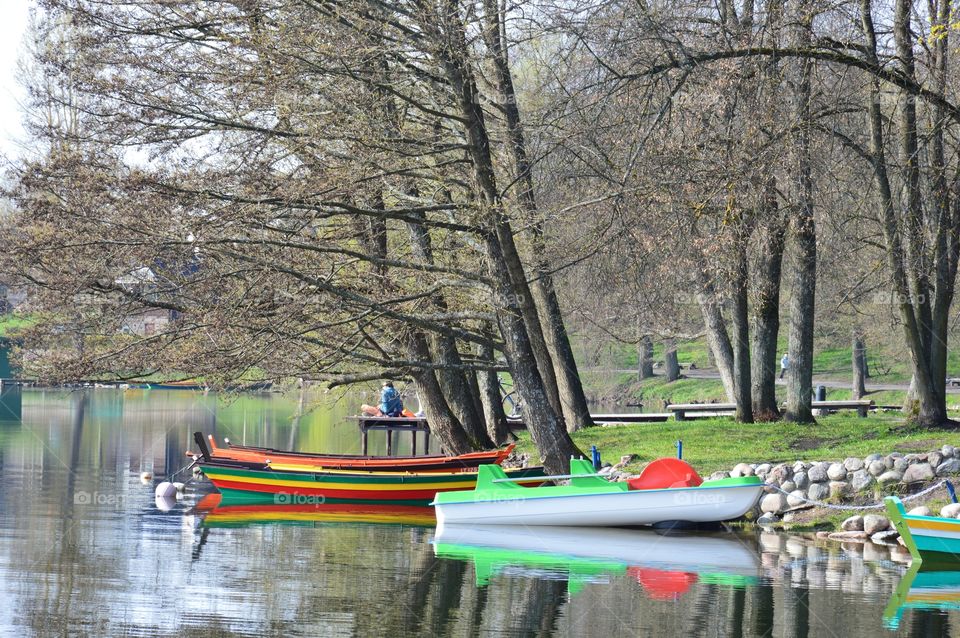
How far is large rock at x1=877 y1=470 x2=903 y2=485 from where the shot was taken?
1756 centimetres

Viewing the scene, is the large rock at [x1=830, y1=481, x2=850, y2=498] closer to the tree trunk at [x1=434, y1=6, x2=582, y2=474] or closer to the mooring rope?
the mooring rope

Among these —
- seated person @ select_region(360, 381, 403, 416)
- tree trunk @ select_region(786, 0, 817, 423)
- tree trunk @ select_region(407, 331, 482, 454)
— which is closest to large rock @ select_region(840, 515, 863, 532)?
tree trunk @ select_region(786, 0, 817, 423)

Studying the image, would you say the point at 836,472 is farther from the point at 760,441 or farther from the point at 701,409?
the point at 701,409

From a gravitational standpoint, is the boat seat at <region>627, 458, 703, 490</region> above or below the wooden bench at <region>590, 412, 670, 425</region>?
below

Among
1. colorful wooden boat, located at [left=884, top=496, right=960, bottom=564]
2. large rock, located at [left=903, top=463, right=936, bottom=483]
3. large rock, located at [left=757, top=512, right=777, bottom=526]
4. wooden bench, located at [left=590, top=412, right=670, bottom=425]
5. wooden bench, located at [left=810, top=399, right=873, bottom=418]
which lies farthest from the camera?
wooden bench, located at [left=590, top=412, right=670, bottom=425]

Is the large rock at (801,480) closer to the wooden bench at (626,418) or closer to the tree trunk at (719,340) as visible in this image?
the tree trunk at (719,340)

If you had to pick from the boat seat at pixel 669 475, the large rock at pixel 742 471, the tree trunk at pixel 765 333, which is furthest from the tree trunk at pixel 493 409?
the boat seat at pixel 669 475

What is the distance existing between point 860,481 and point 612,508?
3.52m

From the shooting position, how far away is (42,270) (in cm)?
2022

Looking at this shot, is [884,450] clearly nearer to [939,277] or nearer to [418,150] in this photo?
[939,277]

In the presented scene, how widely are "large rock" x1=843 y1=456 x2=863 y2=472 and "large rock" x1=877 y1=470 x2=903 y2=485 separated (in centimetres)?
36

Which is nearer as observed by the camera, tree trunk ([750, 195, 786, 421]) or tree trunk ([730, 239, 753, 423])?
tree trunk ([750, 195, 786, 421])

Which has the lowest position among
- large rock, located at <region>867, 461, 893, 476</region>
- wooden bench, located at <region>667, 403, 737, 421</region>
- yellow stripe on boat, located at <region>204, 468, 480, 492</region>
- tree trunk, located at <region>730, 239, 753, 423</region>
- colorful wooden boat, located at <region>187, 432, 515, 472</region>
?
yellow stripe on boat, located at <region>204, 468, 480, 492</region>

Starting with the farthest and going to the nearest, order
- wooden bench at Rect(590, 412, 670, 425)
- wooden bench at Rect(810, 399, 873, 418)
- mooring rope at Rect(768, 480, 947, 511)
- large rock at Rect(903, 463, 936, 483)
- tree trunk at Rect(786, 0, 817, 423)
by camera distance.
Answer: wooden bench at Rect(590, 412, 670, 425)
wooden bench at Rect(810, 399, 873, 418)
tree trunk at Rect(786, 0, 817, 423)
large rock at Rect(903, 463, 936, 483)
mooring rope at Rect(768, 480, 947, 511)
